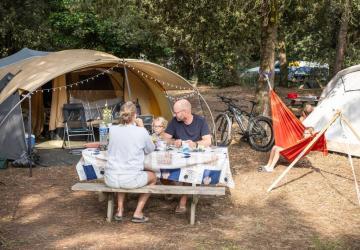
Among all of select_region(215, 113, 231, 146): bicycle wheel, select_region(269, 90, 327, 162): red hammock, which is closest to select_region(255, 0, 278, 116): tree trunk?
select_region(215, 113, 231, 146): bicycle wheel

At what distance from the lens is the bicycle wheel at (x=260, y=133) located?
7801 mm

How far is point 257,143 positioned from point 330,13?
8278 millimetres

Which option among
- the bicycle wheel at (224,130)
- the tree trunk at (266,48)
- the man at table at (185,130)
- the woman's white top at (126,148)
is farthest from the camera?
the tree trunk at (266,48)

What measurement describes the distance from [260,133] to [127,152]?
408 centimetres

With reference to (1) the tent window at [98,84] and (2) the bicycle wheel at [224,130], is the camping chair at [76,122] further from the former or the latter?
(2) the bicycle wheel at [224,130]

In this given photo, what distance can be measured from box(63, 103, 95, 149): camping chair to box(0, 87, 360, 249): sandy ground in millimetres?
2345

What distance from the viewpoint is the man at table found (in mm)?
4750

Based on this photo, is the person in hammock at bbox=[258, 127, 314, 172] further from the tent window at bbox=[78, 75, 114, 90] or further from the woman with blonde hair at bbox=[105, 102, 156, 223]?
the tent window at bbox=[78, 75, 114, 90]

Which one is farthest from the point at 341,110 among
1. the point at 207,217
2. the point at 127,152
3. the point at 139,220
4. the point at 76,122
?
the point at 76,122

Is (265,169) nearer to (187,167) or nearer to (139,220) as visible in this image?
(187,167)

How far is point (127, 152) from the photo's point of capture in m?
4.18

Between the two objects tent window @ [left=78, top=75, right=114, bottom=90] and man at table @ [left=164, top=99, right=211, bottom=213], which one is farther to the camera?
tent window @ [left=78, top=75, right=114, bottom=90]

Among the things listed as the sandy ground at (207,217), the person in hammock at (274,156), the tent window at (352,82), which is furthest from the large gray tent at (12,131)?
the tent window at (352,82)

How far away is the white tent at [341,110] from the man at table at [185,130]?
309 centimetres
